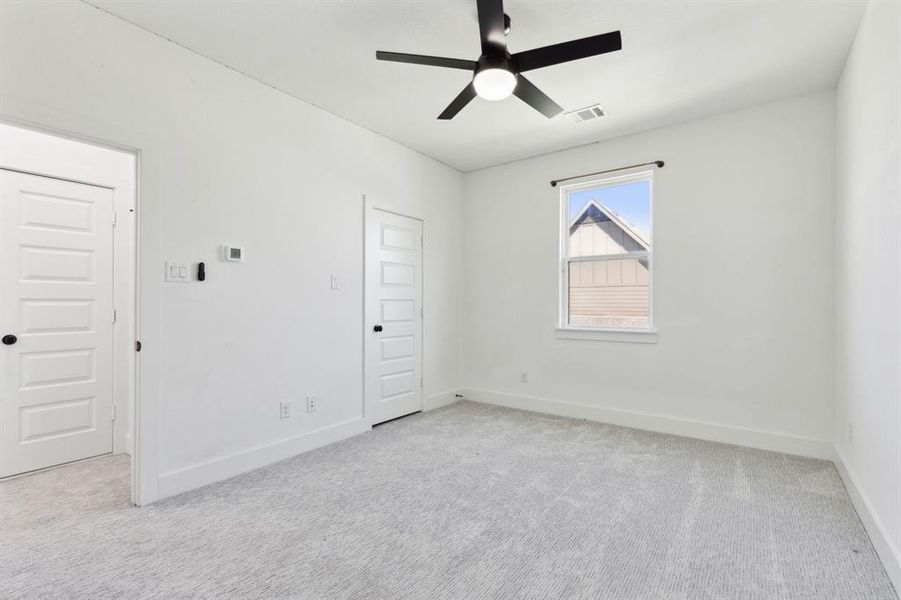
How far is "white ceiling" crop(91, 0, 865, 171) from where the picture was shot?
236cm

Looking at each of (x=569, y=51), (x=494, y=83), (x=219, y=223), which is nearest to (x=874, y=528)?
(x=569, y=51)

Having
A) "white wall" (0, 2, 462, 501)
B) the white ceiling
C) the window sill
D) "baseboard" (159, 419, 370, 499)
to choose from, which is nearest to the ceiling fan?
the white ceiling

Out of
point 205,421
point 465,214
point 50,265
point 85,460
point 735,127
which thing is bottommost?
point 85,460

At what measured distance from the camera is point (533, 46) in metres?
2.69

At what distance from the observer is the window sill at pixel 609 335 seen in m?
3.99

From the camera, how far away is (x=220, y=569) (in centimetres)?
189

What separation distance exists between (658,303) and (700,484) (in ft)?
5.59

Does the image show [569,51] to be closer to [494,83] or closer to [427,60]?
[494,83]

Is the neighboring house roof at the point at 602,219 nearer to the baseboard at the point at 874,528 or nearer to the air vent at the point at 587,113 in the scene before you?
the air vent at the point at 587,113

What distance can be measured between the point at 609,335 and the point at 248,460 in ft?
11.0

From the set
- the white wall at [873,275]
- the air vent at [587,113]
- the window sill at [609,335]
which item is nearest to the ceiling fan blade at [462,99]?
the air vent at [587,113]

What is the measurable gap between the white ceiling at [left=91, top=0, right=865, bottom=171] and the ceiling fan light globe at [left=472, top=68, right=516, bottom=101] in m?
0.42

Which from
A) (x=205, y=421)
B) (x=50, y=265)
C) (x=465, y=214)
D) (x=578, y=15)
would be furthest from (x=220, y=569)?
(x=465, y=214)

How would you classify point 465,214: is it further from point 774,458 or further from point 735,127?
point 774,458
